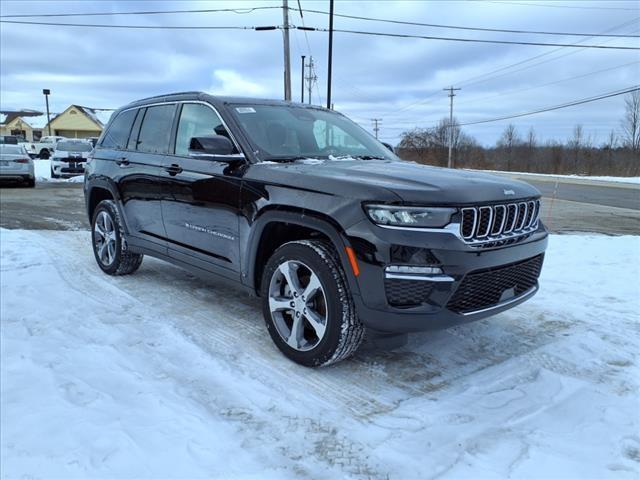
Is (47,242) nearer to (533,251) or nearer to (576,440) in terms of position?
(533,251)

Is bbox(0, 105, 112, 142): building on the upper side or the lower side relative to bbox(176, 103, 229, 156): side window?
upper

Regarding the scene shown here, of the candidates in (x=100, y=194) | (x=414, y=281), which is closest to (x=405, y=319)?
(x=414, y=281)

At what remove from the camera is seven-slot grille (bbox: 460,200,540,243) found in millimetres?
2963

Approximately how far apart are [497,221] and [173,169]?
2.76 m

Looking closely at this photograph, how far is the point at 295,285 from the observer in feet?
11.0

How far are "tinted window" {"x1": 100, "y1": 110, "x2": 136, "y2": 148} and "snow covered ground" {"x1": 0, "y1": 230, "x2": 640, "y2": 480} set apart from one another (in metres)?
1.72

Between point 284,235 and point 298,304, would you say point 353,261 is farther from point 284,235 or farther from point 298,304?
point 284,235

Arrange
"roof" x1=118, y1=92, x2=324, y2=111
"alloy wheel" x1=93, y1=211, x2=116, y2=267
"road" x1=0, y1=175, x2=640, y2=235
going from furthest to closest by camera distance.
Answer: "road" x1=0, y1=175, x2=640, y2=235 → "alloy wheel" x1=93, y1=211, x2=116, y2=267 → "roof" x1=118, y1=92, x2=324, y2=111

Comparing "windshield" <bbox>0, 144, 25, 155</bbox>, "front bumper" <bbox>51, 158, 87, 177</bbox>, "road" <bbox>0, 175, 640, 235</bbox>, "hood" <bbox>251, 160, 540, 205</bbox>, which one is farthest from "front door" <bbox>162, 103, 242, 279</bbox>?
"front bumper" <bbox>51, 158, 87, 177</bbox>

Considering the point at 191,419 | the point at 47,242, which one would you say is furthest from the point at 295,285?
the point at 47,242

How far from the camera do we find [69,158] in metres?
20.3

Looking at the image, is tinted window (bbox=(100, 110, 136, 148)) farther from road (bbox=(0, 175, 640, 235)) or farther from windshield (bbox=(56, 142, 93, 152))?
windshield (bbox=(56, 142, 93, 152))

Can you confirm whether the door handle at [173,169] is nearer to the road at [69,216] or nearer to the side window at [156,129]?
the side window at [156,129]

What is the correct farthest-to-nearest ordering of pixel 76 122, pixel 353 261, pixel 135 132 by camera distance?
1. pixel 76 122
2. pixel 135 132
3. pixel 353 261
